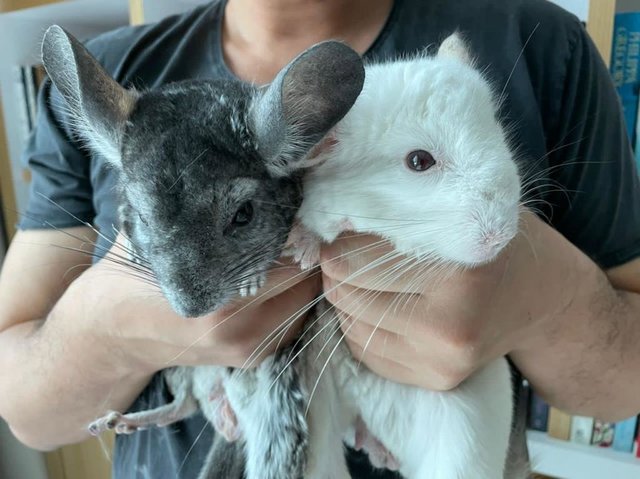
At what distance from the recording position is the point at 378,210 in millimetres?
578

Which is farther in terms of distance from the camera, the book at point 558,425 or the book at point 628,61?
the book at point 558,425

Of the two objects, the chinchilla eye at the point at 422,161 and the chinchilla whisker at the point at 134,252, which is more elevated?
the chinchilla eye at the point at 422,161

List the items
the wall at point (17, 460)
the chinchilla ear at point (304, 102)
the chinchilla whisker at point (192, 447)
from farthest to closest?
1. the wall at point (17, 460)
2. the chinchilla whisker at point (192, 447)
3. the chinchilla ear at point (304, 102)

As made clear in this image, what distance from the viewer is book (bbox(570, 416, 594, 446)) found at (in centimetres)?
130

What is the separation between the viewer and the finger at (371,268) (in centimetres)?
60

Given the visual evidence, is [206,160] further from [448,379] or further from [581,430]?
[581,430]

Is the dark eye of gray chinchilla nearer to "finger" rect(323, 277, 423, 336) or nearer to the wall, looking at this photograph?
"finger" rect(323, 277, 423, 336)

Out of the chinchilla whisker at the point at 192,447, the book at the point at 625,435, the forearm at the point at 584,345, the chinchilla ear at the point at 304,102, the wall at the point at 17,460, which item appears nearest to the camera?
the chinchilla ear at the point at 304,102

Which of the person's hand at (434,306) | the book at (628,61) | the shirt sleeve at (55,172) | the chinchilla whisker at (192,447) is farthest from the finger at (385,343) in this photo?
the book at (628,61)

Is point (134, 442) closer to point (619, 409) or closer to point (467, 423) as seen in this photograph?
point (467, 423)

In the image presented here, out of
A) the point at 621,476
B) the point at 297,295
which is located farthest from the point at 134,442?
the point at 621,476

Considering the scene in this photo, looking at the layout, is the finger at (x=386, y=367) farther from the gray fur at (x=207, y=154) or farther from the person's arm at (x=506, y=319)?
the gray fur at (x=207, y=154)

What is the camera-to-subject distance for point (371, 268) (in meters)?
0.60

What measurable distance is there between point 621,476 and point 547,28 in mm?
977
